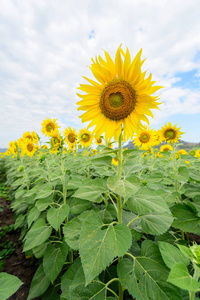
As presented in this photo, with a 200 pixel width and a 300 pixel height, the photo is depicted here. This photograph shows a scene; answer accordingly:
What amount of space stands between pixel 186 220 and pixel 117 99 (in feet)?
4.86

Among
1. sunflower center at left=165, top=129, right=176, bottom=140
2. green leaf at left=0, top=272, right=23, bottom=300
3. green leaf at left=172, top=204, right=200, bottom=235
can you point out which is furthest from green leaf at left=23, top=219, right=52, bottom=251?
sunflower center at left=165, top=129, right=176, bottom=140

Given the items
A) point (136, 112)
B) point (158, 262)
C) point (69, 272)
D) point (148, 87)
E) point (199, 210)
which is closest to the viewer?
point (158, 262)

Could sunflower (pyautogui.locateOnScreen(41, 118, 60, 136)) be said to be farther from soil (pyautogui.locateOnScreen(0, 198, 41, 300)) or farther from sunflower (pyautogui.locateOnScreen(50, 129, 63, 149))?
soil (pyautogui.locateOnScreen(0, 198, 41, 300))

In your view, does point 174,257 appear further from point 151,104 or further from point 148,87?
point 148,87

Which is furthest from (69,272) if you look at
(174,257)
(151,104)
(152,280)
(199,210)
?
(151,104)

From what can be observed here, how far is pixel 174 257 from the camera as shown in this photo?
112 centimetres

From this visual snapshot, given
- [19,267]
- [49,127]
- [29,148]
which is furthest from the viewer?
[29,148]

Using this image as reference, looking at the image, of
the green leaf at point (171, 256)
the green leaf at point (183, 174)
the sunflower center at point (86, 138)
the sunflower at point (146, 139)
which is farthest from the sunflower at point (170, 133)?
the green leaf at point (171, 256)

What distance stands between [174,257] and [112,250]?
0.44 meters

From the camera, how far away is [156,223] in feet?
4.60

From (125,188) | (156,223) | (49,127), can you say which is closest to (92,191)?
(125,188)

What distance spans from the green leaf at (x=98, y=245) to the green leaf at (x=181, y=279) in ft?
0.96

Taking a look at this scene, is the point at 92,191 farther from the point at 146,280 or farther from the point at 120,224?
the point at 146,280

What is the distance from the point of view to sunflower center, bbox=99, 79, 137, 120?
59.4 inches
